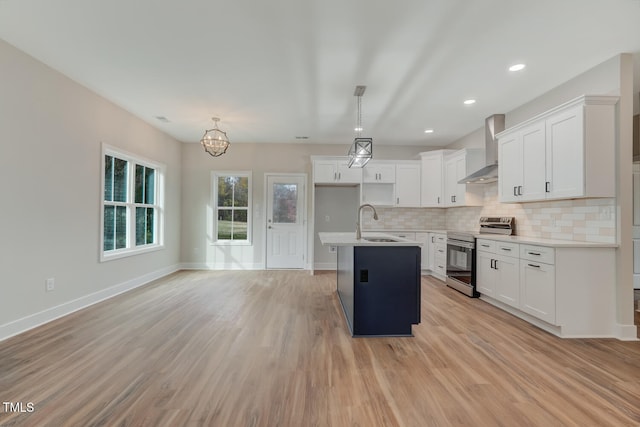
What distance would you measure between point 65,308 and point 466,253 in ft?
17.6

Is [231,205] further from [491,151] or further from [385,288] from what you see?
[491,151]

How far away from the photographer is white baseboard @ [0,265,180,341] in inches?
105

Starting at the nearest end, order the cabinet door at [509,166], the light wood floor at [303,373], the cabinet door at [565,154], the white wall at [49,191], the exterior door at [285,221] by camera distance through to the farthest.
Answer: the light wood floor at [303,373]
the white wall at [49,191]
the cabinet door at [565,154]
the cabinet door at [509,166]
the exterior door at [285,221]

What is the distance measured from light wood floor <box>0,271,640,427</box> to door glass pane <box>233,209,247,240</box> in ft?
9.25

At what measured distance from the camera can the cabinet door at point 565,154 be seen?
9.06 feet

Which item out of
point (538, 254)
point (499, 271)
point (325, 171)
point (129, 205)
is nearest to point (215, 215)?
point (129, 205)

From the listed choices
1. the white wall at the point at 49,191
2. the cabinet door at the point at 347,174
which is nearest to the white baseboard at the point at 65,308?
the white wall at the point at 49,191

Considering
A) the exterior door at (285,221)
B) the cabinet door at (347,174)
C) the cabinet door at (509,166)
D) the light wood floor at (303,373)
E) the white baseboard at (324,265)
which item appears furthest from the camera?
the white baseboard at (324,265)

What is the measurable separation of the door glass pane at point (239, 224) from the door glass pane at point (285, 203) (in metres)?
0.68

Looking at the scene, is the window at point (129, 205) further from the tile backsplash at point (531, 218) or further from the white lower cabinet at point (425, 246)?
the white lower cabinet at point (425, 246)

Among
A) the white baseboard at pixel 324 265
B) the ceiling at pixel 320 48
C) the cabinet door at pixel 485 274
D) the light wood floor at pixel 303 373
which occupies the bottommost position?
the light wood floor at pixel 303 373

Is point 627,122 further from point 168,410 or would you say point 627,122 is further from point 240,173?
point 240,173

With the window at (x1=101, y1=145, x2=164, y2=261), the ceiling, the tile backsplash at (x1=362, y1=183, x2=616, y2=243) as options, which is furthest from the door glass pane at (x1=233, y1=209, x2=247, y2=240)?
the tile backsplash at (x1=362, y1=183, x2=616, y2=243)

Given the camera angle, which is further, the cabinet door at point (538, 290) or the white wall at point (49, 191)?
the cabinet door at point (538, 290)
